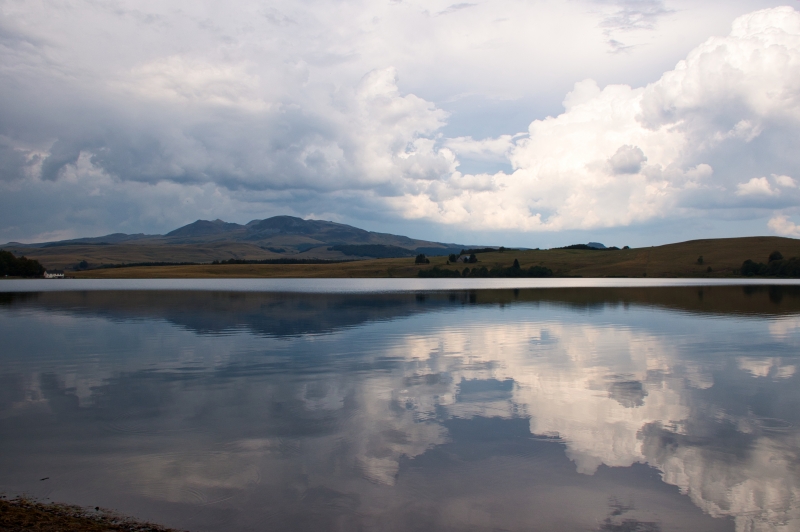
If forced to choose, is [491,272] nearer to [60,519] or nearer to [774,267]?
[774,267]

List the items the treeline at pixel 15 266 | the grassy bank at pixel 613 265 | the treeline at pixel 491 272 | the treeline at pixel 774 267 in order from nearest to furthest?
the treeline at pixel 774 267, the treeline at pixel 15 266, the grassy bank at pixel 613 265, the treeline at pixel 491 272

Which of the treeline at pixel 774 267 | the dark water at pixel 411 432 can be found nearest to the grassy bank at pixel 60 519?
the dark water at pixel 411 432

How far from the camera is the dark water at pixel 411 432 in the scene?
1059 centimetres

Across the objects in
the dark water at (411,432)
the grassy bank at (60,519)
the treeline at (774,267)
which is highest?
the treeline at (774,267)

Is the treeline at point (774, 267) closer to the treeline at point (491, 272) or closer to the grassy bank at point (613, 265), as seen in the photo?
the grassy bank at point (613, 265)

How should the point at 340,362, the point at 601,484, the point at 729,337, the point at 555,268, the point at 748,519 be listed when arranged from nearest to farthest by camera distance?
1. the point at 748,519
2. the point at 601,484
3. the point at 340,362
4. the point at 729,337
5. the point at 555,268

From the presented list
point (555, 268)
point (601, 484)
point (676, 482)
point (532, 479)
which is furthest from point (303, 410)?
point (555, 268)

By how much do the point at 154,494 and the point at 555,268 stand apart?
583ft

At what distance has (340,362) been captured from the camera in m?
24.8

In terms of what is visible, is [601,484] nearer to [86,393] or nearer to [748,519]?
[748,519]

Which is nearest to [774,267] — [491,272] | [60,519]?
[491,272]

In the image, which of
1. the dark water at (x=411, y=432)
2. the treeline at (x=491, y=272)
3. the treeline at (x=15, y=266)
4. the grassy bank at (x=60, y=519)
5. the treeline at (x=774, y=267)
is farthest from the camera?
the treeline at (x=491, y=272)

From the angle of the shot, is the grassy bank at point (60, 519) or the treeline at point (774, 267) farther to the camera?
the treeline at point (774, 267)

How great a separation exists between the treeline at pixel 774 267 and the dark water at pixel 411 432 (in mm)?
143785
